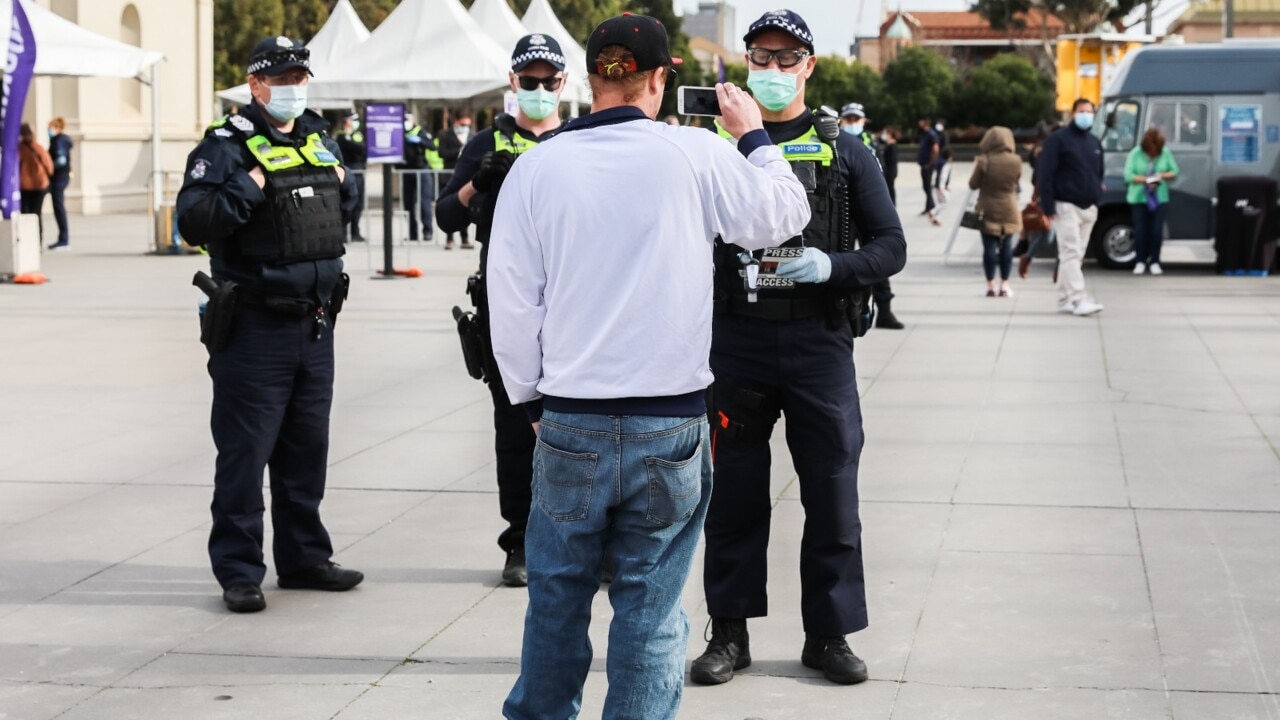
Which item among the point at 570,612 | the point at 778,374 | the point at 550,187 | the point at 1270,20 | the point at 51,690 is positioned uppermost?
the point at 1270,20

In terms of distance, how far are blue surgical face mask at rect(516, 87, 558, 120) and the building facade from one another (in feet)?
83.4

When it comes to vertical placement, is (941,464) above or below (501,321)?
below

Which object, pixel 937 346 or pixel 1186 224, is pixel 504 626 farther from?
pixel 1186 224

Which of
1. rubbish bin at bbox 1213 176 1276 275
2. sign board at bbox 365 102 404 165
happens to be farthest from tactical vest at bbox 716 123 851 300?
rubbish bin at bbox 1213 176 1276 275

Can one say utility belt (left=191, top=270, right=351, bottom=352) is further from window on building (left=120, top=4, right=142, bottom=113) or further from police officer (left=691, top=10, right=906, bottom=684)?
window on building (left=120, top=4, right=142, bottom=113)

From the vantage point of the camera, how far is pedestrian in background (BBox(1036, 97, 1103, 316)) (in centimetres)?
1462

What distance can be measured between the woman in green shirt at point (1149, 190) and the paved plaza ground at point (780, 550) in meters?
6.42

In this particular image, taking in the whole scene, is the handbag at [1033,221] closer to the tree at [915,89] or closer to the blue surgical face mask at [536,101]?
the blue surgical face mask at [536,101]

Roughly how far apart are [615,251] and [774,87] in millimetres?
1373

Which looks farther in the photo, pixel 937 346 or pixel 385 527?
pixel 937 346

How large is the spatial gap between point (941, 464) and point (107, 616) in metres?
4.21

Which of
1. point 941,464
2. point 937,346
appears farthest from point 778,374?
point 937,346

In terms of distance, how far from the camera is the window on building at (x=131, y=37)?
111 ft

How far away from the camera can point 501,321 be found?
3.67 m
